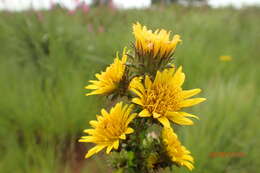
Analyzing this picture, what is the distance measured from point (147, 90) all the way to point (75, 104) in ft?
5.07

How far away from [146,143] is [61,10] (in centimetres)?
411

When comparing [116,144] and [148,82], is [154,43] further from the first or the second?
[116,144]

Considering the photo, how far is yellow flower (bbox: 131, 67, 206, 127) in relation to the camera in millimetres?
814

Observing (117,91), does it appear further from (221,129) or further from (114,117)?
(221,129)

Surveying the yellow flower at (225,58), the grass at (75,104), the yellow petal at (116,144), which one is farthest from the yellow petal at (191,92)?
the yellow flower at (225,58)

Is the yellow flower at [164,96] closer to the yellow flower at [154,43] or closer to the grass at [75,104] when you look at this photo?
the yellow flower at [154,43]

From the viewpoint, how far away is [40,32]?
364cm

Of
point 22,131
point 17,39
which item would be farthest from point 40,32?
point 22,131

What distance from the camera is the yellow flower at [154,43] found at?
84 cm

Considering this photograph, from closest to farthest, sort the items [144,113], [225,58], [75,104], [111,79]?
1. [144,113]
2. [111,79]
3. [75,104]
4. [225,58]

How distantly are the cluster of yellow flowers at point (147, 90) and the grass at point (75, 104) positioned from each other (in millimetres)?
560

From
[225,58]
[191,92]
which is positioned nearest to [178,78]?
[191,92]

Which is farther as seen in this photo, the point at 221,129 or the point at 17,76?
the point at 17,76

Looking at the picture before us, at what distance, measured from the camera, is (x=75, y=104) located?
230 centimetres
